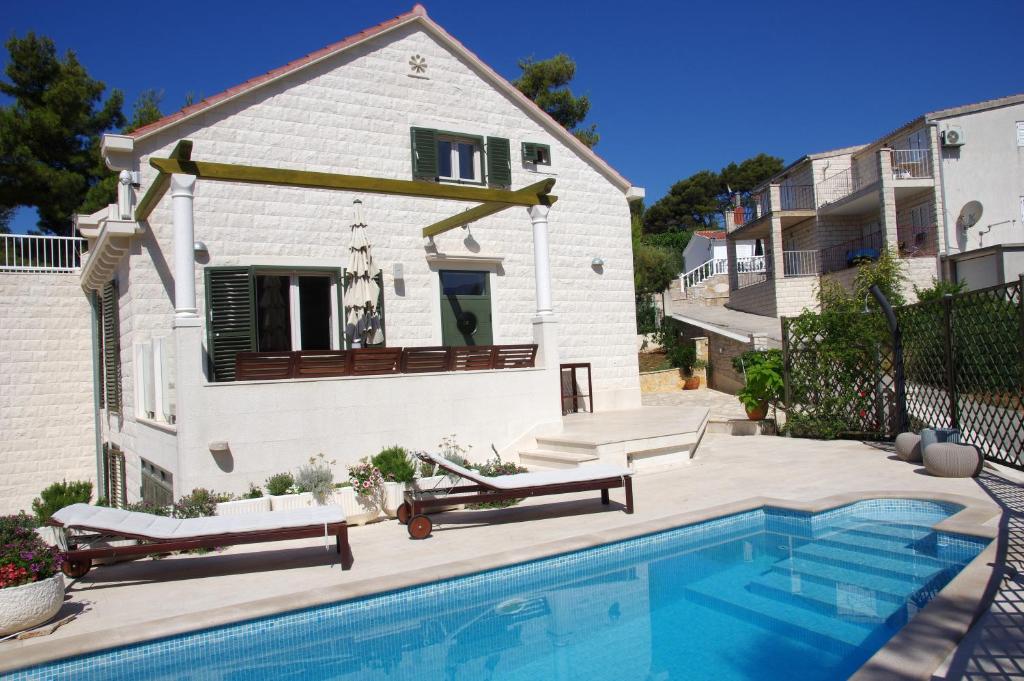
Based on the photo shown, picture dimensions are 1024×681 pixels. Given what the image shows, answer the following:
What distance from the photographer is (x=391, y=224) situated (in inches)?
521

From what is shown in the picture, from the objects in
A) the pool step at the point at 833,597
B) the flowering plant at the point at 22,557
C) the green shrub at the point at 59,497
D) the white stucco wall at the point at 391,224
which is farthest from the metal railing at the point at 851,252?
the flowering plant at the point at 22,557

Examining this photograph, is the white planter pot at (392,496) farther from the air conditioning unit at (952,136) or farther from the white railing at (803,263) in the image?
the air conditioning unit at (952,136)

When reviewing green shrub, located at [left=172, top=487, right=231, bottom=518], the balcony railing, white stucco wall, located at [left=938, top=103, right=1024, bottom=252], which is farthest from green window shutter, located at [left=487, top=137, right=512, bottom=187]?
white stucco wall, located at [left=938, top=103, right=1024, bottom=252]

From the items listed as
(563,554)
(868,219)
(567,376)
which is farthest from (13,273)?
(868,219)

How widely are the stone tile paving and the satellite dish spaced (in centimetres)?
1100

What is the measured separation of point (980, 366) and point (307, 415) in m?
9.11

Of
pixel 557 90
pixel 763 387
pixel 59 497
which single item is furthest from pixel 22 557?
pixel 557 90

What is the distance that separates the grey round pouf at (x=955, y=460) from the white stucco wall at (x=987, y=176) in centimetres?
1825

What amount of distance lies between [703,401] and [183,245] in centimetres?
1492

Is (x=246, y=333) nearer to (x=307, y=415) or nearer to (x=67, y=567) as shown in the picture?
(x=307, y=415)

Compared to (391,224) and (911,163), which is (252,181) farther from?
(911,163)

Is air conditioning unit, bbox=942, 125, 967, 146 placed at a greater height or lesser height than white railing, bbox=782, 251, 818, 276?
greater

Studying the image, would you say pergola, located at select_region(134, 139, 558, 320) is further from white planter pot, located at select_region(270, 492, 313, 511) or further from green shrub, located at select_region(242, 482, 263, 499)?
white planter pot, located at select_region(270, 492, 313, 511)

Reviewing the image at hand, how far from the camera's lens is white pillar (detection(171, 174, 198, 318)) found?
27.9ft
